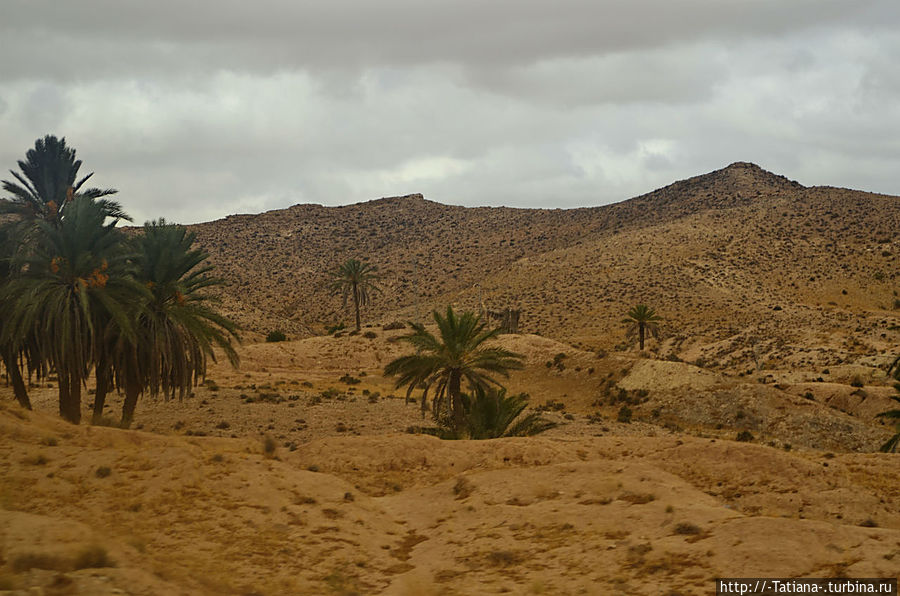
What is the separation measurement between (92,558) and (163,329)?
617 inches

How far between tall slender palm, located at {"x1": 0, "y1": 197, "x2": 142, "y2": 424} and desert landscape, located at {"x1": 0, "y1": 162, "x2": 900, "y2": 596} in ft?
7.59

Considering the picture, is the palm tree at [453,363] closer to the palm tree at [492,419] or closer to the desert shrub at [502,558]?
the palm tree at [492,419]

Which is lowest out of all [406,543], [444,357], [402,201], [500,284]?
[406,543]

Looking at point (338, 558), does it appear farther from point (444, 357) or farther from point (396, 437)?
point (444, 357)

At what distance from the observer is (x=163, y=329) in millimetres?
23047

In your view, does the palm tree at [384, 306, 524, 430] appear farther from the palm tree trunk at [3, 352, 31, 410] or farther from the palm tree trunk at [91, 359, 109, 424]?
the palm tree trunk at [3, 352, 31, 410]

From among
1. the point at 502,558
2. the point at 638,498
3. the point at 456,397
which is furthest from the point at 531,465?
the point at 456,397

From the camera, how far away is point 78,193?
25172 millimetres

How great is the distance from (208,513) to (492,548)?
496 cm

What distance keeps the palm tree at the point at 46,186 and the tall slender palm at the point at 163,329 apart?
1.94m

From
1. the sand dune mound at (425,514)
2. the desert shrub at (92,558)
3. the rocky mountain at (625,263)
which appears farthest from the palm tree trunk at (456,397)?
the rocky mountain at (625,263)

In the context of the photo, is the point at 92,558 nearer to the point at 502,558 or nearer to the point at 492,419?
the point at 502,558

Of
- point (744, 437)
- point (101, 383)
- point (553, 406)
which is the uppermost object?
point (101, 383)

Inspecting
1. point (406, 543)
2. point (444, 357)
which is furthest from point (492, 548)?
point (444, 357)
